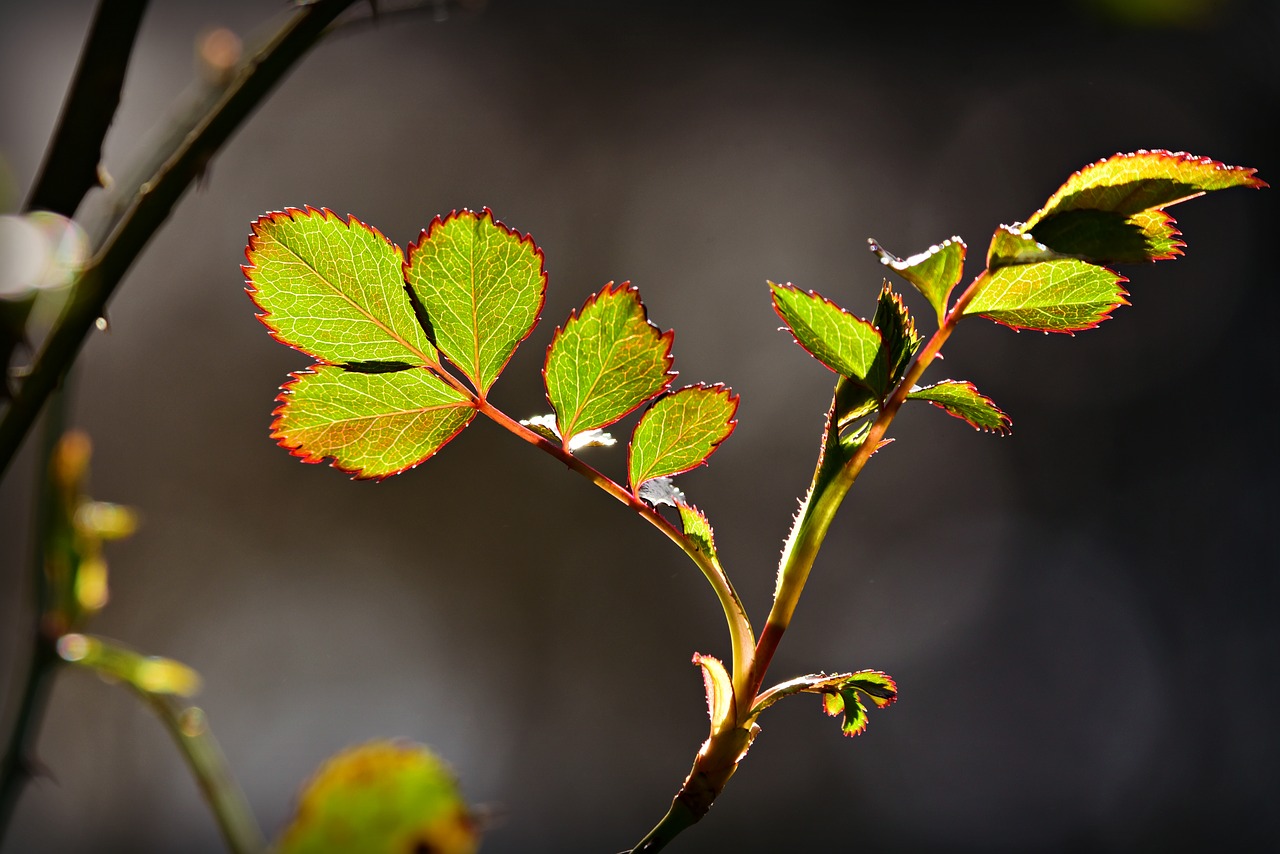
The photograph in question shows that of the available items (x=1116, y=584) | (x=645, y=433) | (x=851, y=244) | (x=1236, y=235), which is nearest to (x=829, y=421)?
(x=645, y=433)

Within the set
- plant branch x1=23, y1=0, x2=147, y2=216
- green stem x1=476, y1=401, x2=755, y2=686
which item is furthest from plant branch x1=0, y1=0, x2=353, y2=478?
green stem x1=476, y1=401, x2=755, y2=686

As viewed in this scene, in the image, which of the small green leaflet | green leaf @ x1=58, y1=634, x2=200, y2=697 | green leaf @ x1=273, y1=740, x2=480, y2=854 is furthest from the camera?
green leaf @ x1=58, y1=634, x2=200, y2=697

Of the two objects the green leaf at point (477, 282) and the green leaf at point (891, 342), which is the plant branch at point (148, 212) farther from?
the green leaf at point (891, 342)

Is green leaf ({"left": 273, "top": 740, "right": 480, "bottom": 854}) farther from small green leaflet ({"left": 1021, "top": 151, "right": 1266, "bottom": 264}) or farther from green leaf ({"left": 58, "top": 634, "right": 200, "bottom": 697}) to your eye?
green leaf ({"left": 58, "top": 634, "right": 200, "bottom": 697})

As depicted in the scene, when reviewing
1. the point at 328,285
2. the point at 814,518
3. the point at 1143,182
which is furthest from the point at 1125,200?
the point at 328,285

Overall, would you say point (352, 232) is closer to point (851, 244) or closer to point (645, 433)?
point (645, 433)

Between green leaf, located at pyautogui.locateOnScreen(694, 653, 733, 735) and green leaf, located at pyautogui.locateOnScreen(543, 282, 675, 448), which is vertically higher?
green leaf, located at pyautogui.locateOnScreen(543, 282, 675, 448)
